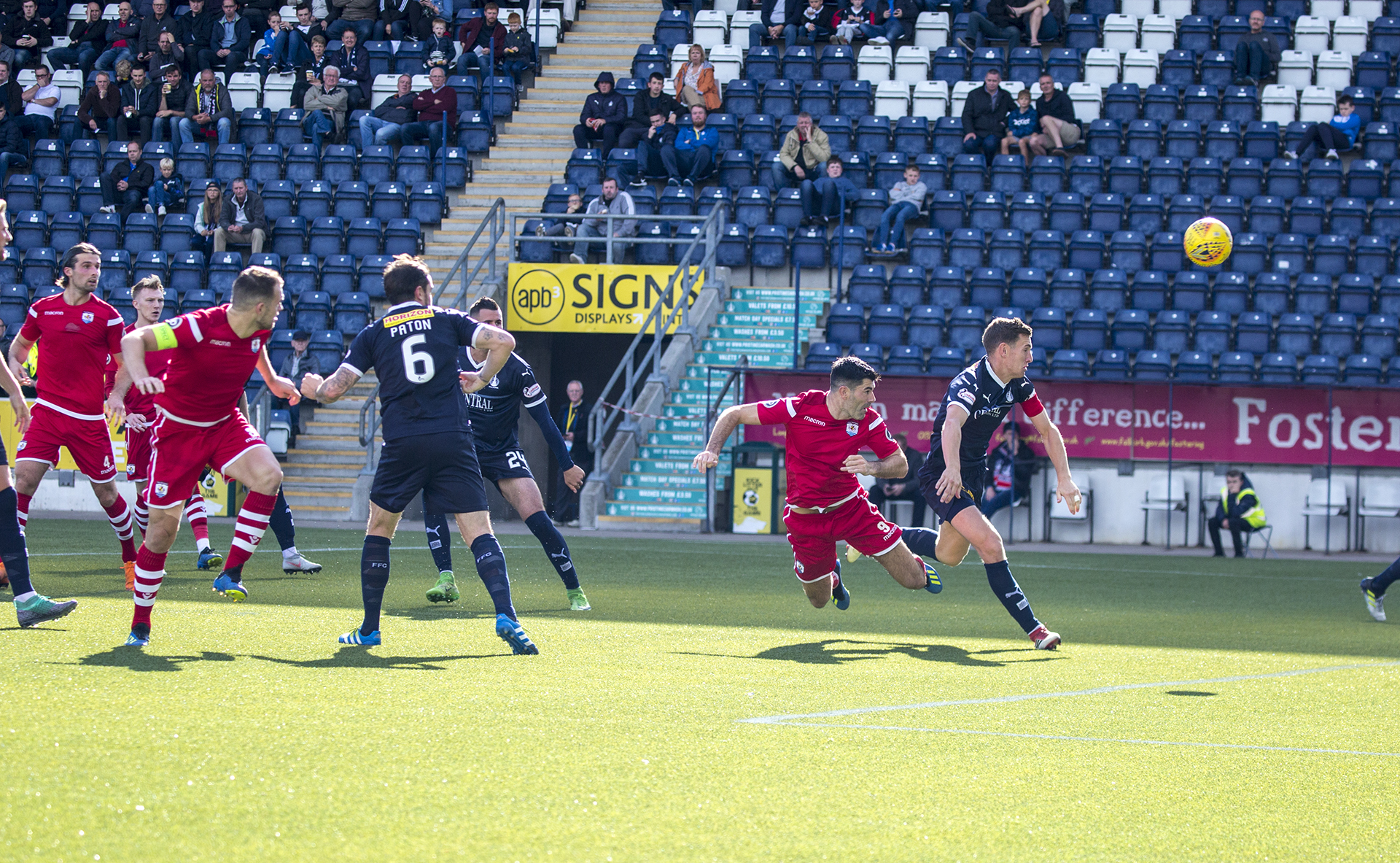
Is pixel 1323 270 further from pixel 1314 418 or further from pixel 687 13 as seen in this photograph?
pixel 687 13

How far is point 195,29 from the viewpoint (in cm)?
2845

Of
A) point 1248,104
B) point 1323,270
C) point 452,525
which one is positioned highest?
point 1248,104

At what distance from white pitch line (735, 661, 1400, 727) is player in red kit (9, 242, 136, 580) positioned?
20.6 ft

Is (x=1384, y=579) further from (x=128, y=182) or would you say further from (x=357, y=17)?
(x=357, y=17)

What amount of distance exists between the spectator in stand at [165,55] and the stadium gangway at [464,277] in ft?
24.4

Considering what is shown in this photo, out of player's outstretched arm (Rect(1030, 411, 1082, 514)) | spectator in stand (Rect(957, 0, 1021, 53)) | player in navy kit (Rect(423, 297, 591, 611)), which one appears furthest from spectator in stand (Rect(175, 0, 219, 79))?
player's outstretched arm (Rect(1030, 411, 1082, 514))

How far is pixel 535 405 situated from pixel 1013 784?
592cm

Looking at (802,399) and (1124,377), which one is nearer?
(802,399)

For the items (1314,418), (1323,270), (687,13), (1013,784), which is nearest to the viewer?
(1013,784)

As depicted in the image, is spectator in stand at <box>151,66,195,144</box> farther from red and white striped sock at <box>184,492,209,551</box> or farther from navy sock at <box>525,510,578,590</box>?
navy sock at <box>525,510,578,590</box>

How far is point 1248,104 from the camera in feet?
79.3

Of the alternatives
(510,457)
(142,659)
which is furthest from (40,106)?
(142,659)

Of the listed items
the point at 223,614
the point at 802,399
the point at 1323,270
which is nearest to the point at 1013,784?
the point at 802,399

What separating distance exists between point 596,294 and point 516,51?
7575mm
